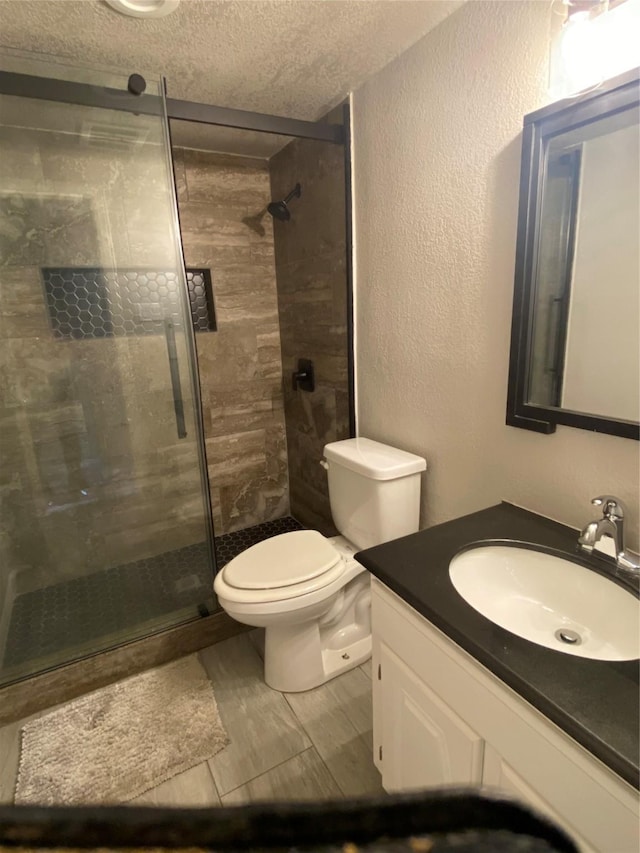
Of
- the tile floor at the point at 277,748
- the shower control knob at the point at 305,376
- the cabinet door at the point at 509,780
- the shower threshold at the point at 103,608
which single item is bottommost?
the tile floor at the point at 277,748

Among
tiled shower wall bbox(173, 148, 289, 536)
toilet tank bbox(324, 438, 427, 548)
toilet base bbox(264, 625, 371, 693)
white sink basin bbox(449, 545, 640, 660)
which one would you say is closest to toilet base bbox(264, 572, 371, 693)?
toilet base bbox(264, 625, 371, 693)

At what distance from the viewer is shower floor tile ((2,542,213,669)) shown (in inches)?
71.5

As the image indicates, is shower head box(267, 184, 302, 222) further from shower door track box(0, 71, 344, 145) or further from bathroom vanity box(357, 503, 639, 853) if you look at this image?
bathroom vanity box(357, 503, 639, 853)

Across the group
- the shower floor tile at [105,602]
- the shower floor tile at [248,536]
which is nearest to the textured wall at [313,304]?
the shower floor tile at [248,536]

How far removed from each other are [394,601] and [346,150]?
1753 mm

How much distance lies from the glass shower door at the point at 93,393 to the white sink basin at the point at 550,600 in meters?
1.33

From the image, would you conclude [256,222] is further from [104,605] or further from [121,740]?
[121,740]

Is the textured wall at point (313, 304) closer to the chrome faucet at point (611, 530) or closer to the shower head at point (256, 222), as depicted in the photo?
the shower head at point (256, 222)

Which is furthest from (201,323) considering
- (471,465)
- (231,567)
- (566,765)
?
(566,765)

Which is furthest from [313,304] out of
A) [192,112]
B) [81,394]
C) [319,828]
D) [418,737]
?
[319,828]

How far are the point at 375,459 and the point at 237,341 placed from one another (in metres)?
1.33

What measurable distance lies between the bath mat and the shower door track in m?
2.17

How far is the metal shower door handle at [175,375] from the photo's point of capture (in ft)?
6.24

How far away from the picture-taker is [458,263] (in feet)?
4.56
